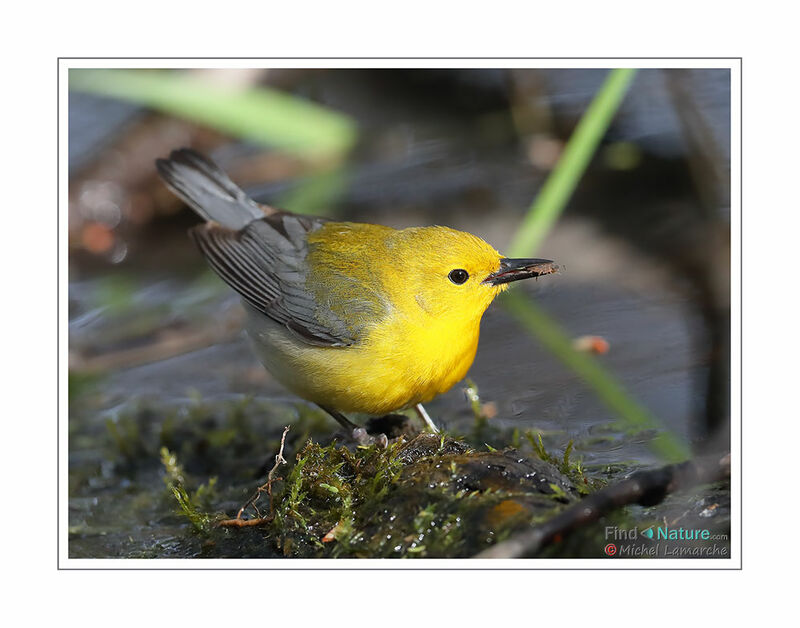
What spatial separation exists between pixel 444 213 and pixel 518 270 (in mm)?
3598

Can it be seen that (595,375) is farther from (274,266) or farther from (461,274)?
(274,266)

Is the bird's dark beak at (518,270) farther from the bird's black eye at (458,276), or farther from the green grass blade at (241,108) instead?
the green grass blade at (241,108)

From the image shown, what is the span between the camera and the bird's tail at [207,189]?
6125mm

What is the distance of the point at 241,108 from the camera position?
7703 millimetres

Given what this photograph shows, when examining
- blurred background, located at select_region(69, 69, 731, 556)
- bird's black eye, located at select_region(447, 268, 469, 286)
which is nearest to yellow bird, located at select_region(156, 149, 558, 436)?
bird's black eye, located at select_region(447, 268, 469, 286)

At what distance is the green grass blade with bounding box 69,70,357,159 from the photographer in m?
7.07

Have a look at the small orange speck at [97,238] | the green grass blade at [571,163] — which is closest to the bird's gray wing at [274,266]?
the green grass blade at [571,163]

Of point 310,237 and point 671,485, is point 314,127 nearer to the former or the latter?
point 310,237

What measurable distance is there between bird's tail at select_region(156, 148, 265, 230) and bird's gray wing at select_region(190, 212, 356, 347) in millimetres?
266

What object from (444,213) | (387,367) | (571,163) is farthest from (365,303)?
(444,213)

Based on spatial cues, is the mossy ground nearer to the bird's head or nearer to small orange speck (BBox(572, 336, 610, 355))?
the bird's head
